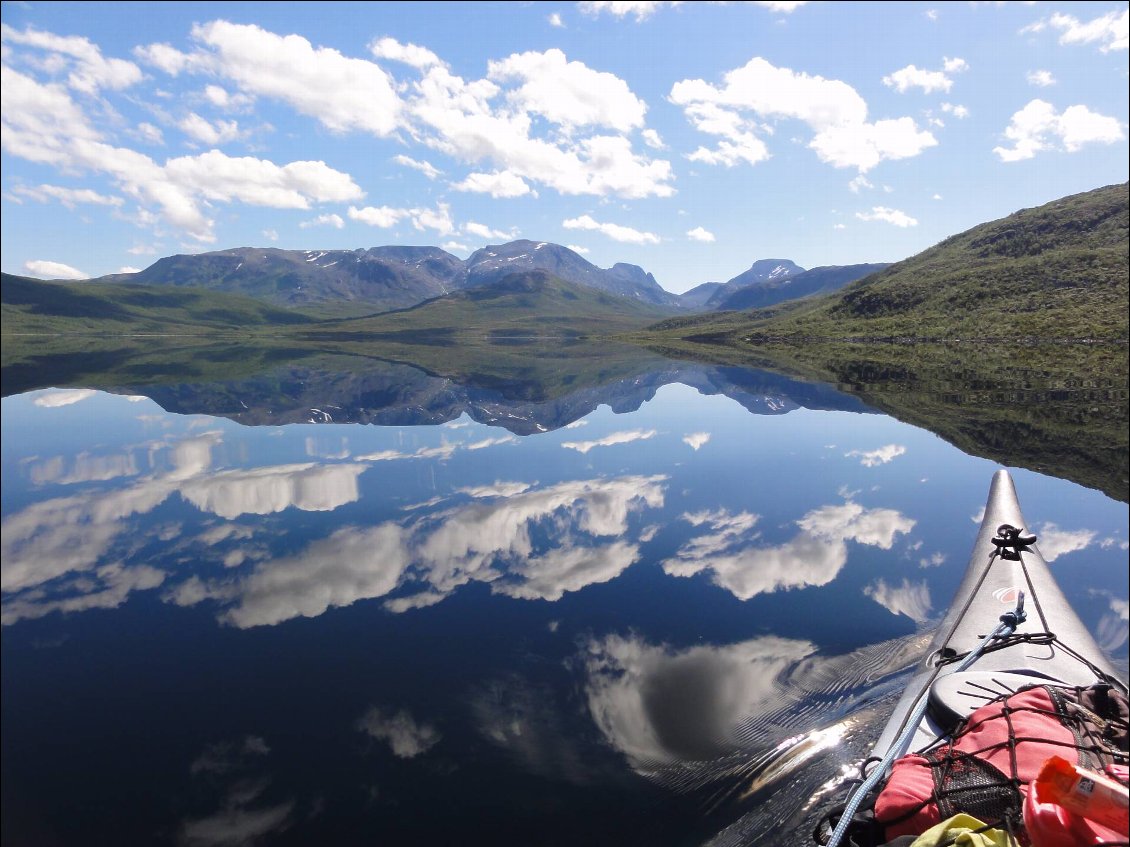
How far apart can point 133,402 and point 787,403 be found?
49692 millimetres

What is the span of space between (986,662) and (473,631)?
9023mm

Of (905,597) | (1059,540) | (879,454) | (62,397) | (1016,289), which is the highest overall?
(1016,289)

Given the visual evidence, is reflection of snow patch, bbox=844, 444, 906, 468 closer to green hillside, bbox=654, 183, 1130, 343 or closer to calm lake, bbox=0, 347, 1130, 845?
calm lake, bbox=0, 347, 1130, 845

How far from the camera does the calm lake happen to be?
25.9ft

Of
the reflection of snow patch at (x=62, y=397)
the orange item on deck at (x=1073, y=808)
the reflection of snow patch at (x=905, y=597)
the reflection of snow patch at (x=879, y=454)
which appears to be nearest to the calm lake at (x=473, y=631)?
the reflection of snow patch at (x=905, y=597)

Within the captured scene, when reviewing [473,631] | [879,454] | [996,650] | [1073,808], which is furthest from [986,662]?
[879,454]

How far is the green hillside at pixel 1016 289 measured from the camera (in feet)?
319

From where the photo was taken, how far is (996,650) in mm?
9141

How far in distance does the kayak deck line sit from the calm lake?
0.93m

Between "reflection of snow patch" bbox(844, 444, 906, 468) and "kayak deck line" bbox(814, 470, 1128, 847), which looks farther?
"reflection of snow patch" bbox(844, 444, 906, 468)

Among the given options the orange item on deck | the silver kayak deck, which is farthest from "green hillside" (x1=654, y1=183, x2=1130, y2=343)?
the orange item on deck

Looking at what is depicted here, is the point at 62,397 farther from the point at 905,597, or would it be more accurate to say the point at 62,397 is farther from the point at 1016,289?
the point at 1016,289

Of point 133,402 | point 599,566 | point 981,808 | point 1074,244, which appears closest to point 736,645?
point 599,566

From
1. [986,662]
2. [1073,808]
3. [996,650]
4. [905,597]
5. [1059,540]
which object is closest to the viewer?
[1073,808]
